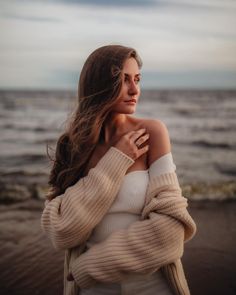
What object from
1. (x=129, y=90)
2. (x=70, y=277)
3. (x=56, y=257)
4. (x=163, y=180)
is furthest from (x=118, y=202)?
(x=56, y=257)

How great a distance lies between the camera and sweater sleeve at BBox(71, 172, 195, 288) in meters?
1.92

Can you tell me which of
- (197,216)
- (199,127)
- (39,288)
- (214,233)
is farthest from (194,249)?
(199,127)

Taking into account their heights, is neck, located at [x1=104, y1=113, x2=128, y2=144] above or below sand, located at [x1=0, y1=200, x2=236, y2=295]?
above

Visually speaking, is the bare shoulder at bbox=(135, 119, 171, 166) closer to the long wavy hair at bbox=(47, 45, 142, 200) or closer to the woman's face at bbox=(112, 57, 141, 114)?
the woman's face at bbox=(112, 57, 141, 114)

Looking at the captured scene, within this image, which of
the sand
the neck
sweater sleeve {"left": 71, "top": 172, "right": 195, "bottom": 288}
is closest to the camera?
sweater sleeve {"left": 71, "top": 172, "right": 195, "bottom": 288}

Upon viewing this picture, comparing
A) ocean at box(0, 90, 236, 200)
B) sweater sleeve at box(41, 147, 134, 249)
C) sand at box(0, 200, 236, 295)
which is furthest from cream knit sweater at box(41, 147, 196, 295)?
sand at box(0, 200, 236, 295)

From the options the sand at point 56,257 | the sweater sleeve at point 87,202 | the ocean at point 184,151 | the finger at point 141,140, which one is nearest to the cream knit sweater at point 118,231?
the sweater sleeve at point 87,202

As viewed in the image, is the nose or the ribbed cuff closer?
the ribbed cuff

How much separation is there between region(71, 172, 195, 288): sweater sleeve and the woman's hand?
8.6 inches

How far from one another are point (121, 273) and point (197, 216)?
4114mm

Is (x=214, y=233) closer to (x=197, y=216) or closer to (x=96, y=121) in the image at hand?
(x=197, y=216)

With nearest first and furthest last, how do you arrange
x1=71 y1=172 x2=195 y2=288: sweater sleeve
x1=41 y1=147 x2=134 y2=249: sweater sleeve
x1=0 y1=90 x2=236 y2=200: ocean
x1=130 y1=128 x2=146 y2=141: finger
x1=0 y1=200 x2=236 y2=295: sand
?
x1=71 y1=172 x2=195 y2=288: sweater sleeve < x1=41 y1=147 x2=134 y2=249: sweater sleeve < x1=130 y1=128 x2=146 y2=141: finger < x1=0 y1=200 x2=236 y2=295: sand < x1=0 y1=90 x2=236 y2=200: ocean

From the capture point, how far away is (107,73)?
2.09 m

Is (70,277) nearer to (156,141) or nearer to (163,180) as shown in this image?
(163,180)
